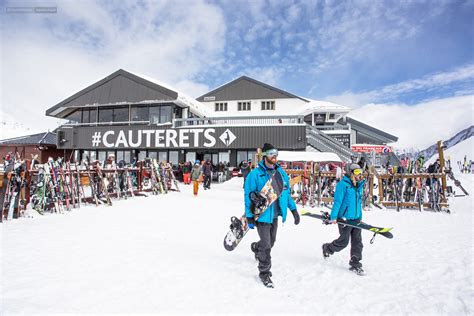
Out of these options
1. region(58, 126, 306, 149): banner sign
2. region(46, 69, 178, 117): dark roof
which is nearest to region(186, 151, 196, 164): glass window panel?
region(58, 126, 306, 149): banner sign

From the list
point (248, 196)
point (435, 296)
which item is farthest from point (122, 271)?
point (435, 296)

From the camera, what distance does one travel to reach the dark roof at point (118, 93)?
2070cm

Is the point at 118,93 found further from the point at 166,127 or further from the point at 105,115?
the point at 166,127

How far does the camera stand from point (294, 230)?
6.12 meters

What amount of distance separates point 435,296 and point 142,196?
34.2ft

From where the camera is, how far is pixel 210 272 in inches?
142

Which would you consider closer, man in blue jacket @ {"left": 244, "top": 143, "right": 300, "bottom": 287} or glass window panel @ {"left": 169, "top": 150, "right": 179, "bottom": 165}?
man in blue jacket @ {"left": 244, "top": 143, "right": 300, "bottom": 287}

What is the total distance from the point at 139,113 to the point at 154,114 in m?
1.43

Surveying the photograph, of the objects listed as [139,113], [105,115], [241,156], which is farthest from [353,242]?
[105,115]

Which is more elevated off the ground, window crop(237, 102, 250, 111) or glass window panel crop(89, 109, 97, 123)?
window crop(237, 102, 250, 111)

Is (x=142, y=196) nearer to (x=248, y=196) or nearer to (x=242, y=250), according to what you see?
(x=242, y=250)

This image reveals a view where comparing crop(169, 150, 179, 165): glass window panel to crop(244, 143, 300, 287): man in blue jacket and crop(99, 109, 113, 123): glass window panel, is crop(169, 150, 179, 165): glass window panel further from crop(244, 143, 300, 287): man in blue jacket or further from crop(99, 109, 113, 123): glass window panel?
crop(244, 143, 300, 287): man in blue jacket

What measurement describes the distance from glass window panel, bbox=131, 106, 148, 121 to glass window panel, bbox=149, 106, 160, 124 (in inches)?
18.2

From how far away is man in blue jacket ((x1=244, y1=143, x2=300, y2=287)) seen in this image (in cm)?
335
